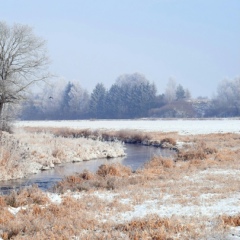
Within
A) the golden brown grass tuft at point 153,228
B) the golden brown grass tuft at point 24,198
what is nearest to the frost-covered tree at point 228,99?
the golden brown grass tuft at point 24,198

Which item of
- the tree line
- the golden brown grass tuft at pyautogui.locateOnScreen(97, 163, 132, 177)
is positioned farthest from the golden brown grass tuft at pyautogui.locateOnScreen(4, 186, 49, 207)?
the tree line

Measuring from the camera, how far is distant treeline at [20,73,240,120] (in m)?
108

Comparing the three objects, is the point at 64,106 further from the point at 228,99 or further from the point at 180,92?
the point at 228,99

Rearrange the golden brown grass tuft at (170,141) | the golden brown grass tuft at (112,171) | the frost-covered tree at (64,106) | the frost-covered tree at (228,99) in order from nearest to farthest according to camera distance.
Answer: the golden brown grass tuft at (112,171)
the golden brown grass tuft at (170,141)
the frost-covered tree at (228,99)
the frost-covered tree at (64,106)

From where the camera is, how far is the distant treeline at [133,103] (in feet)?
355

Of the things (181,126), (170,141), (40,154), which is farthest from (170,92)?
(40,154)

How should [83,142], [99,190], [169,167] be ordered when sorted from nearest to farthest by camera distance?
1. [99,190]
2. [169,167]
3. [83,142]

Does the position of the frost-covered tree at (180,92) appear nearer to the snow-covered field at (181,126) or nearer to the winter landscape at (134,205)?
the snow-covered field at (181,126)

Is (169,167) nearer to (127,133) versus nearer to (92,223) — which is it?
(92,223)

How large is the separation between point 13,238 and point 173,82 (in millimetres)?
137900

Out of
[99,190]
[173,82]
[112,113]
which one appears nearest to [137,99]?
[112,113]

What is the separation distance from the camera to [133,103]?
113 meters

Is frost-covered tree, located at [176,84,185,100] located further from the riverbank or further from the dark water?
the dark water

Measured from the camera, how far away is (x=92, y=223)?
9250 mm
